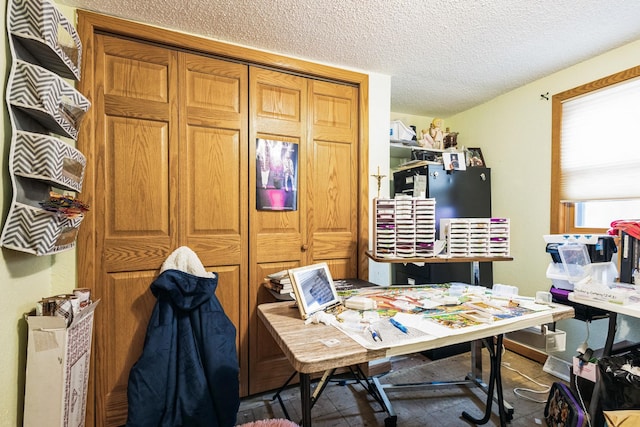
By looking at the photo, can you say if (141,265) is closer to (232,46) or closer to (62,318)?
(62,318)

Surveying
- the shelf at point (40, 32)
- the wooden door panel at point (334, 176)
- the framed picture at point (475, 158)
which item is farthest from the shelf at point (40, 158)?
the framed picture at point (475, 158)

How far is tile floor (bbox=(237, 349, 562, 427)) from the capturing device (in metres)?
1.87

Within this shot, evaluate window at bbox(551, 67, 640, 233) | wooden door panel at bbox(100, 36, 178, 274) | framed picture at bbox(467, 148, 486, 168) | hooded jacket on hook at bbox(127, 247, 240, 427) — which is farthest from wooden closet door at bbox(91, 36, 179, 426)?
window at bbox(551, 67, 640, 233)

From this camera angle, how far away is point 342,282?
2.18m

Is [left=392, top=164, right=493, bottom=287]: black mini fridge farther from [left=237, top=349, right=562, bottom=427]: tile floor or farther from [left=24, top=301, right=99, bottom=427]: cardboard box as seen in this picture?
[left=24, top=301, right=99, bottom=427]: cardboard box

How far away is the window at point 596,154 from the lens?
2.12 metres

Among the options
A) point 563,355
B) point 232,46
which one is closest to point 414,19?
point 232,46

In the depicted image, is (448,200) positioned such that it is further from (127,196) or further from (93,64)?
(93,64)

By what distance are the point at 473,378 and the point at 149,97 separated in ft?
9.66

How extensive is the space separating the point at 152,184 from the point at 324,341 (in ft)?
4.83

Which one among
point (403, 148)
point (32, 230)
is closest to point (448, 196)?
point (403, 148)

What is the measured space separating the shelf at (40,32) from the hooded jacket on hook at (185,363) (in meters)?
1.16

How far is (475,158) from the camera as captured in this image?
3088mm

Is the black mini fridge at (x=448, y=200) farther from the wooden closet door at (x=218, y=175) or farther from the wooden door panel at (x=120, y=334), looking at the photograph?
the wooden door panel at (x=120, y=334)
